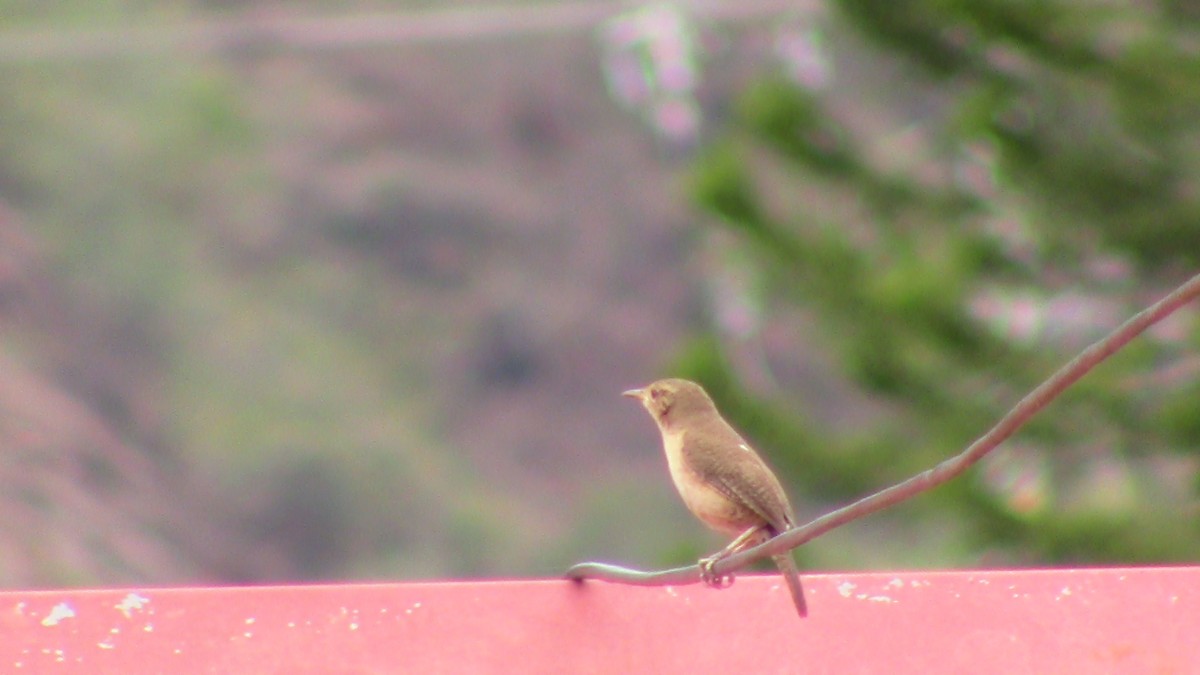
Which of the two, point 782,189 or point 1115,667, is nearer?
point 1115,667

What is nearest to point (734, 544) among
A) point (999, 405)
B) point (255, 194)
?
point (999, 405)

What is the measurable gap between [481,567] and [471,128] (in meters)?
12.0

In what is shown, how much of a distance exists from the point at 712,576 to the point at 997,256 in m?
7.94

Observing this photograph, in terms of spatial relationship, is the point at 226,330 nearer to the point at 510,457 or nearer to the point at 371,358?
the point at 371,358

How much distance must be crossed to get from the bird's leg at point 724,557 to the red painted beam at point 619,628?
10 cm

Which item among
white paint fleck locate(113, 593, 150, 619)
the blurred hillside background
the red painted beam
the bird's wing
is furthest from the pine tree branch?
the blurred hillside background

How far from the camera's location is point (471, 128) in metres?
37.7

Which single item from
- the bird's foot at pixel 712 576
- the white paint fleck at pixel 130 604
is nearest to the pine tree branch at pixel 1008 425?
the bird's foot at pixel 712 576

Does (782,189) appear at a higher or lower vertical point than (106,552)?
higher

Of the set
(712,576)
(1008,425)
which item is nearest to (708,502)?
(712,576)

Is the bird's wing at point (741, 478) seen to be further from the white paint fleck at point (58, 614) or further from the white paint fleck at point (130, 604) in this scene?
the white paint fleck at point (58, 614)

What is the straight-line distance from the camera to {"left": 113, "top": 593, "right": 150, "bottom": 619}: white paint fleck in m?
3.70

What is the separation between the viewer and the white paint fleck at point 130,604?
3703 mm

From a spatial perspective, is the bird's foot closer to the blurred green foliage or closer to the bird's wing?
the bird's wing
